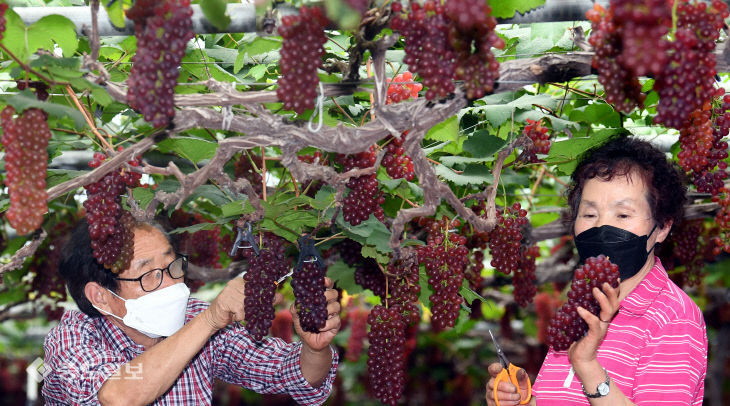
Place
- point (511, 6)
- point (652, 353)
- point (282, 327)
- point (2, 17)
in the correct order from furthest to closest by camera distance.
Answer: point (282, 327) → point (652, 353) → point (511, 6) → point (2, 17)

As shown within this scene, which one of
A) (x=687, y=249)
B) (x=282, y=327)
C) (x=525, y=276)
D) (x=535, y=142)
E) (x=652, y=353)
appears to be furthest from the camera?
(x=282, y=327)

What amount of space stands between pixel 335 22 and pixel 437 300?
140cm

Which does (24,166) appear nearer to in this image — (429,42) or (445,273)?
(429,42)

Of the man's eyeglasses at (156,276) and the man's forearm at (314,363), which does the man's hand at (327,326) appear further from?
the man's eyeglasses at (156,276)

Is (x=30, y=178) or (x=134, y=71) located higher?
(x=134, y=71)

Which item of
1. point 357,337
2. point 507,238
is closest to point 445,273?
point 507,238

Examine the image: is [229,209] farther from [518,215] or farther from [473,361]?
[473,361]

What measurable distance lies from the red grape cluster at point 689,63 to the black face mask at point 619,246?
869 mm

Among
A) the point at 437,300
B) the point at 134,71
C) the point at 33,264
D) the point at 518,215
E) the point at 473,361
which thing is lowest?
the point at 473,361

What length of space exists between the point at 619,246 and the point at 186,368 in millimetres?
2084

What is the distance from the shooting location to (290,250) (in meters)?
3.97

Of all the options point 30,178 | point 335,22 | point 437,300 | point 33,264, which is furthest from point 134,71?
point 33,264

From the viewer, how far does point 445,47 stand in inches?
68.5

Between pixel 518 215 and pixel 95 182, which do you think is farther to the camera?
pixel 518 215
